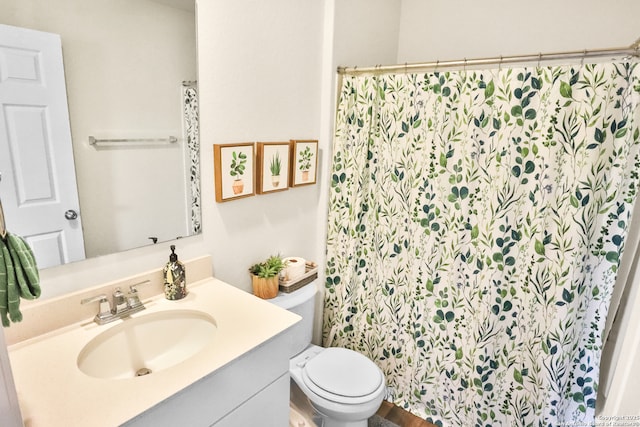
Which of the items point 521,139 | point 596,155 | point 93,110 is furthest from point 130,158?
point 596,155

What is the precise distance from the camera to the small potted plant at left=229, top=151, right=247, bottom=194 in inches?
60.6

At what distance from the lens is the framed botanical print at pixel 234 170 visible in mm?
1483

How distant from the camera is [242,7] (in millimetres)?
1468

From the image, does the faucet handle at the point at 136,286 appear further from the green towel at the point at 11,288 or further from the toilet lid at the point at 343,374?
the toilet lid at the point at 343,374

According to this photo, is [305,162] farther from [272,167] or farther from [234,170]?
[234,170]

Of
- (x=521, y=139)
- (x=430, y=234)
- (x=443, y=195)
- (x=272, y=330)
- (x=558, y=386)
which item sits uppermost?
(x=521, y=139)

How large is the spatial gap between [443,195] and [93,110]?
148cm

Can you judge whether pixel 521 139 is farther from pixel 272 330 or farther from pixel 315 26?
pixel 272 330

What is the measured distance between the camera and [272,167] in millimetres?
1725

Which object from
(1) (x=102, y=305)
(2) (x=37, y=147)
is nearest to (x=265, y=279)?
(1) (x=102, y=305)

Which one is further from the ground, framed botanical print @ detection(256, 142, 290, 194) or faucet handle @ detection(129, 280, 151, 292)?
framed botanical print @ detection(256, 142, 290, 194)

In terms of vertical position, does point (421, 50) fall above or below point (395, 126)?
above

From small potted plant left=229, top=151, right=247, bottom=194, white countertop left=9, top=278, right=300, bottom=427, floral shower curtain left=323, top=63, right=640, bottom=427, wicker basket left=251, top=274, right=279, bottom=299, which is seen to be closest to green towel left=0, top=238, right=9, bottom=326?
white countertop left=9, top=278, right=300, bottom=427

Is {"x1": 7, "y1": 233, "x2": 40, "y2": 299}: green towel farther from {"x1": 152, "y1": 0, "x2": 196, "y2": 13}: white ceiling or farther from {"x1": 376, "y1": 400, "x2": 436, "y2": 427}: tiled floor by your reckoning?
{"x1": 376, "y1": 400, "x2": 436, "y2": 427}: tiled floor
